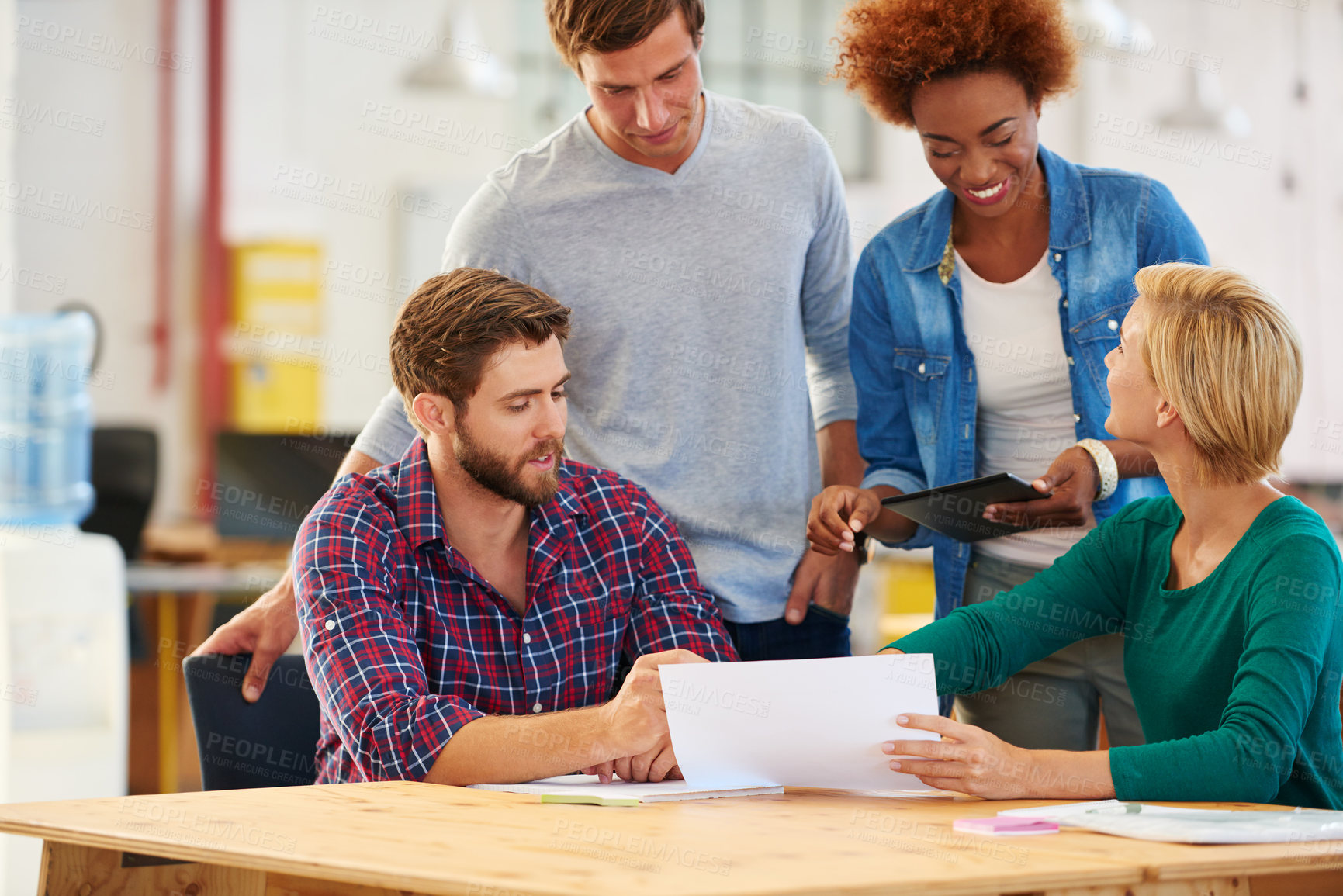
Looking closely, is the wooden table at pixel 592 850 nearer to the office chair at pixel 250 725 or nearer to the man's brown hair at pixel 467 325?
the office chair at pixel 250 725

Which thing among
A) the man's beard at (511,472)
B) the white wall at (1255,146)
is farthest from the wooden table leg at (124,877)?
the white wall at (1255,146)

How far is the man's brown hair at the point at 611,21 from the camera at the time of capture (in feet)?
5.81

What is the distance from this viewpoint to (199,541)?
5.24 meters

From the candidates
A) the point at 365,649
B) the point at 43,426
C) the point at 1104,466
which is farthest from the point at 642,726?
the point at 43,426

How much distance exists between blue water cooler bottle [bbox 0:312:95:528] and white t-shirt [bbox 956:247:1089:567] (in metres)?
4.07

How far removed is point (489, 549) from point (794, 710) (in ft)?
2.10

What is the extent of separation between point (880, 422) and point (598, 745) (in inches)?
31.8

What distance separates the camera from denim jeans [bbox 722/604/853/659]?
195cm

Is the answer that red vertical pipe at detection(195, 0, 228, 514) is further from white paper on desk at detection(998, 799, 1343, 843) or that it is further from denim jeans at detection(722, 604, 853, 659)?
white paper on desk at detection(998, 799, 1343, 843)

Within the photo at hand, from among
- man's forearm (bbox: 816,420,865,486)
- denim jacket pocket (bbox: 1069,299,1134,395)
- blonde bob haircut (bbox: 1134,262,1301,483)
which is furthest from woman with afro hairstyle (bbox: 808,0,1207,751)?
blonde bob haircut (bbox: 1134,262,1301,483)

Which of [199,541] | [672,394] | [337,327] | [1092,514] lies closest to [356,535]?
[672,394]

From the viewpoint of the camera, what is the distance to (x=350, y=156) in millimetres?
6914

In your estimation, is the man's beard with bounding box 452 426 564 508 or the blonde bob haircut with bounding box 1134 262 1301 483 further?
the man's beard with bounding box 452 426 564 508

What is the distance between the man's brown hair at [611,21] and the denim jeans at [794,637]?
33.1 inches
